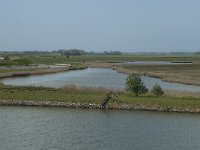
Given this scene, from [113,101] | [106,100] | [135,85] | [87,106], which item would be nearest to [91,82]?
[135,85]

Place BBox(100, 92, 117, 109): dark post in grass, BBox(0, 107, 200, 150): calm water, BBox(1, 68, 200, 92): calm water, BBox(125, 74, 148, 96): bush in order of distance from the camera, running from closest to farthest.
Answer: BBox(0, 107, 200, 150): calm water → BBox(100, 92, 117, 109): dark post in grass → BBox(125, 74, 148, 96): bush → BBox(1, 68, 200, 92): calm water

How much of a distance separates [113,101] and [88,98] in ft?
8.38

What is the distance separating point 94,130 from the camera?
30.6m

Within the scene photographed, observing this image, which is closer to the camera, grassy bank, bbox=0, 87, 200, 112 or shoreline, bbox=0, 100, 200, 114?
shoreline, bbox=0, 100, 200, 114

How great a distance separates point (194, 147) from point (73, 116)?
42.4 ft

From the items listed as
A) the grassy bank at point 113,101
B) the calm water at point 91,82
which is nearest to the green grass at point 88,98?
the grassy bank at point 113,101

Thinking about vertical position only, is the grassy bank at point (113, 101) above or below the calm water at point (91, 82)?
above

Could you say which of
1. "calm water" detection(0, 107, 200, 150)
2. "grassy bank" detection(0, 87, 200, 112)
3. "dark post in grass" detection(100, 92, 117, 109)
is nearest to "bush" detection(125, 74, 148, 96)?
"grassy bank" detection(0, 87, 200, 112)

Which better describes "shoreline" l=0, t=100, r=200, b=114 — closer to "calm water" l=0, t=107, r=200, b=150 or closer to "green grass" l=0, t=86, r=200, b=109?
"green grass" l=0, t=86, r=200, b=109

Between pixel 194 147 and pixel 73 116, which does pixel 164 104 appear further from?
pixel 194 147

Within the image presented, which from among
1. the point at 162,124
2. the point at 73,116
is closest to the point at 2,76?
the point at 73,116

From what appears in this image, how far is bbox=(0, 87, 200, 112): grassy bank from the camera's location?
39.5m

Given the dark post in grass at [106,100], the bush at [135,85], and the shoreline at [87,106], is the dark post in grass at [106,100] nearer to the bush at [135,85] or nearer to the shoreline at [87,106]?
the shoreline at [87,106]

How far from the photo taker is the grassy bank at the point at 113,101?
39531 mm
